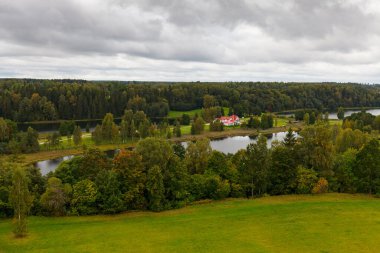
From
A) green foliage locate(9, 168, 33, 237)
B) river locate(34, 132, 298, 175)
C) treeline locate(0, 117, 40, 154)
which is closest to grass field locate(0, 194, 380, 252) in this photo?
green foliage locate(9, 168, 33, 237)

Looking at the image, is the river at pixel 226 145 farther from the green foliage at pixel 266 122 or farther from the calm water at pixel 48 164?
the green foliage at pixel 266 122

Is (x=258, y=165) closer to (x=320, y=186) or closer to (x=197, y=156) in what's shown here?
(x=320, y=186)

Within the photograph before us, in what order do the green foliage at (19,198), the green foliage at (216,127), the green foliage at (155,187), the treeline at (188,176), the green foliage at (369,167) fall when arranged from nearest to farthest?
the green foliage at (19,198) → the treeline at (188,176) → the green foliage at (155,187) → the green foliage at (369,167) → the green foliage at (216,127)

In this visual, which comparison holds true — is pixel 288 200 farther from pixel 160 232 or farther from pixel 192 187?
pixel 160 232

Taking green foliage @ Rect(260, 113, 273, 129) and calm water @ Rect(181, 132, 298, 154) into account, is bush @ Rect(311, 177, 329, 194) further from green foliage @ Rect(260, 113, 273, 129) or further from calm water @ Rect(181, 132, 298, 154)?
green foliage @ Rect(260, 113, 273, 129)

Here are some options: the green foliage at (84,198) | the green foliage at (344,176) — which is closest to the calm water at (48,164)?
the green foliage at (84,198)

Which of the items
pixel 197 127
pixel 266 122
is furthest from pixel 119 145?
pixel 266 122

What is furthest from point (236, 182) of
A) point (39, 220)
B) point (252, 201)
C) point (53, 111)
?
point (53, 111)
